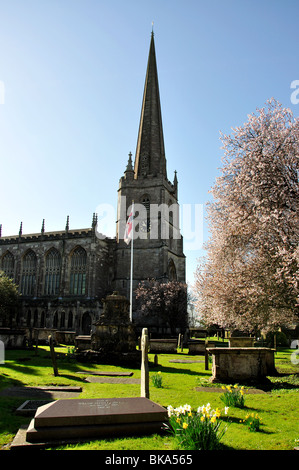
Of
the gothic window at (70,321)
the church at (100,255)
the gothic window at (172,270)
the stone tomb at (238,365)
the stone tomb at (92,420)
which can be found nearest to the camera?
the stone tomb at (92,420)

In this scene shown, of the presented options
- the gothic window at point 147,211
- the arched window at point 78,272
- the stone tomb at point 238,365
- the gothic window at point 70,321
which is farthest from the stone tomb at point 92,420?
the arched window at point 78,272

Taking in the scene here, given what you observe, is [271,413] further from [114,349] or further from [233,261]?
[114,349]

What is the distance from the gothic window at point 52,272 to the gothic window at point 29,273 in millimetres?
2315

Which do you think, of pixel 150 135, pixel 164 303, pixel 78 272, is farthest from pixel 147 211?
pixel 164 303

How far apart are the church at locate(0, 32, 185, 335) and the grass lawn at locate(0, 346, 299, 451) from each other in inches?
1043

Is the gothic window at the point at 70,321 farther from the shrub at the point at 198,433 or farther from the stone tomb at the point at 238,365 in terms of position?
the shrub at the point at 198,433

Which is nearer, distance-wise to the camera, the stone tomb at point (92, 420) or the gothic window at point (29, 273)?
the stone tomb at point (92, 420)

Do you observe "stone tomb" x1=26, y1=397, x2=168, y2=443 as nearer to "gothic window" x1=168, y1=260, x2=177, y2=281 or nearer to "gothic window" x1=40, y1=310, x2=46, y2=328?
"gothic window" x1=40, y1=310, x2=46, y2=328

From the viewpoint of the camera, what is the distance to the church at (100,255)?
41312mm

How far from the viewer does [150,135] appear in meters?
→ 50.7

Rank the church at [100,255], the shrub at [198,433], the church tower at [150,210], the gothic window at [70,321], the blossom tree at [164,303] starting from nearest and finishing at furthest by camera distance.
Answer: the shrub at [198,433], the blossom tree at [164,303], the gothic window at [70,321], the church at [100,255], the church tower at [150,210]

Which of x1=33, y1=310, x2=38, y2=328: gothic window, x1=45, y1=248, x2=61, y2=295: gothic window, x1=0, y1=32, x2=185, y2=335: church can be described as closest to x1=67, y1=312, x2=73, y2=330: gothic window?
x1=0, y1=32, x2=185, y2=335: church
